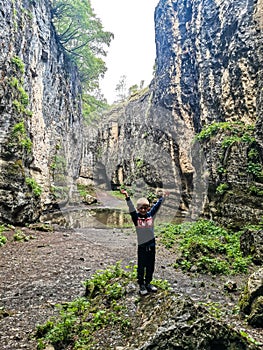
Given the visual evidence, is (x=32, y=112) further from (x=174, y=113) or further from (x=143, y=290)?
(x=143, y=290)

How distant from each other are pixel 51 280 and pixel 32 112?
11.2 metres

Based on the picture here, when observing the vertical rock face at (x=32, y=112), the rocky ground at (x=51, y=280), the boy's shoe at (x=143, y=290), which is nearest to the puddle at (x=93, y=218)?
the vertical rock face at (x=32, y=112)

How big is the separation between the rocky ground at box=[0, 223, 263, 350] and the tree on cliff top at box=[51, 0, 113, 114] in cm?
1733

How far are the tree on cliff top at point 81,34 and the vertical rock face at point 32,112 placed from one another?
4.65 ft

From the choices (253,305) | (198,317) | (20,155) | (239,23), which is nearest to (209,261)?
(253,305)

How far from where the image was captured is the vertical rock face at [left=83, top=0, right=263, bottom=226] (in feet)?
38.0

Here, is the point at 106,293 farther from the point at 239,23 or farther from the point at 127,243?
the point at 239,23

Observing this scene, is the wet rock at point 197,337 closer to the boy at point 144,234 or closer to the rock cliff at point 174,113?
the boy at point 144,234

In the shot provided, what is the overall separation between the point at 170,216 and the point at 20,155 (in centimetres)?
Answer: 1079

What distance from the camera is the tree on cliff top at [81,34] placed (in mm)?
19531

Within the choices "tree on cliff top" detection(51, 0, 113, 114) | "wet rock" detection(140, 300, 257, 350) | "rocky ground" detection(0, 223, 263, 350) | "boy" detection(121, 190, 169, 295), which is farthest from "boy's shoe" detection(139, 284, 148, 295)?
"tree on cliff top" detection(51, 0, 113, 114)

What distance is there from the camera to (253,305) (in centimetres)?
421

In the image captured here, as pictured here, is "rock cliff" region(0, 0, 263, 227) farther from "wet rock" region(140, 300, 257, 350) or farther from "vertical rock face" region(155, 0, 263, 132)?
"wet rock" region(140, 300, 257, 350)

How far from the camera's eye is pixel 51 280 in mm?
5992
